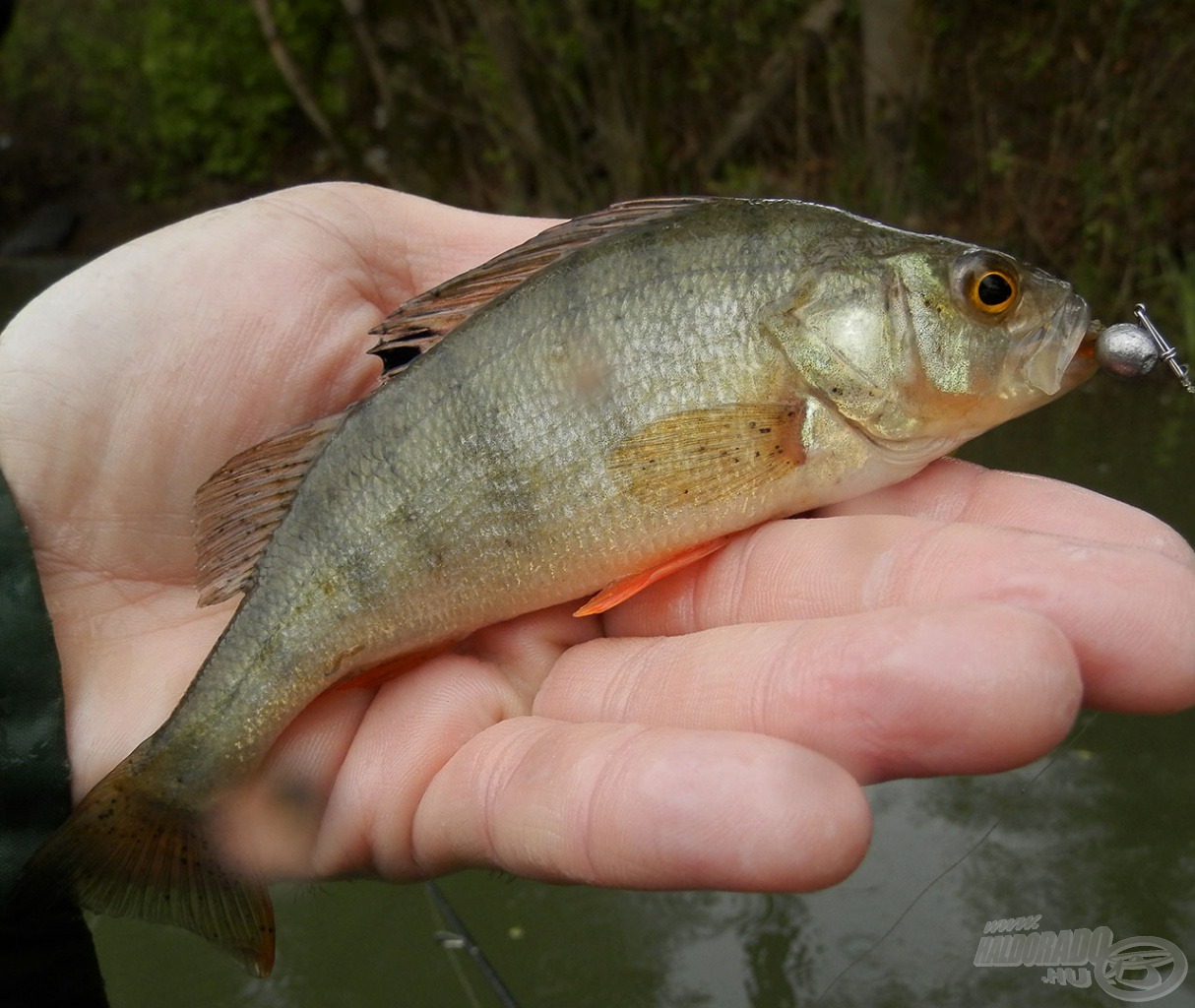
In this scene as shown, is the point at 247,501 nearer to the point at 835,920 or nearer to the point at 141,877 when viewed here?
the point at 141,877

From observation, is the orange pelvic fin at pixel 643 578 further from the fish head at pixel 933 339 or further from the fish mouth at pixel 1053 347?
the fish mouth at pixel 1053 347

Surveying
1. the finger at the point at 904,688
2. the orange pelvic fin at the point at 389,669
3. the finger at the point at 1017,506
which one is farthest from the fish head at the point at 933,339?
the orange pelvic fin at the point at 389,669

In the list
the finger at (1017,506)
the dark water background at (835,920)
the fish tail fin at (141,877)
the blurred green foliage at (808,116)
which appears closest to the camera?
the finger at (1017,506)

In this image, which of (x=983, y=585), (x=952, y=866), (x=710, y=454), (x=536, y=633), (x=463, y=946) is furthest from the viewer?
(x=463, y=946)

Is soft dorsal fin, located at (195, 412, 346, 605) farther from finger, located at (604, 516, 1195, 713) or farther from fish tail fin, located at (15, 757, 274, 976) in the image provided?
finger, located at (604, 516, 1195, 713)

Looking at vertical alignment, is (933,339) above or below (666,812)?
above

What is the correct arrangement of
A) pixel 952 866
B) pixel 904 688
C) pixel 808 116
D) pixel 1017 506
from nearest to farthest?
pixel 904 688
pixel 1017 506
pixel 952 866
pixel 808 116

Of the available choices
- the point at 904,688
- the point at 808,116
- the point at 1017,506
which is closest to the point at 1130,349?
the point at 1017,506

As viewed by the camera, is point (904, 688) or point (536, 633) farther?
point (536, 633)
